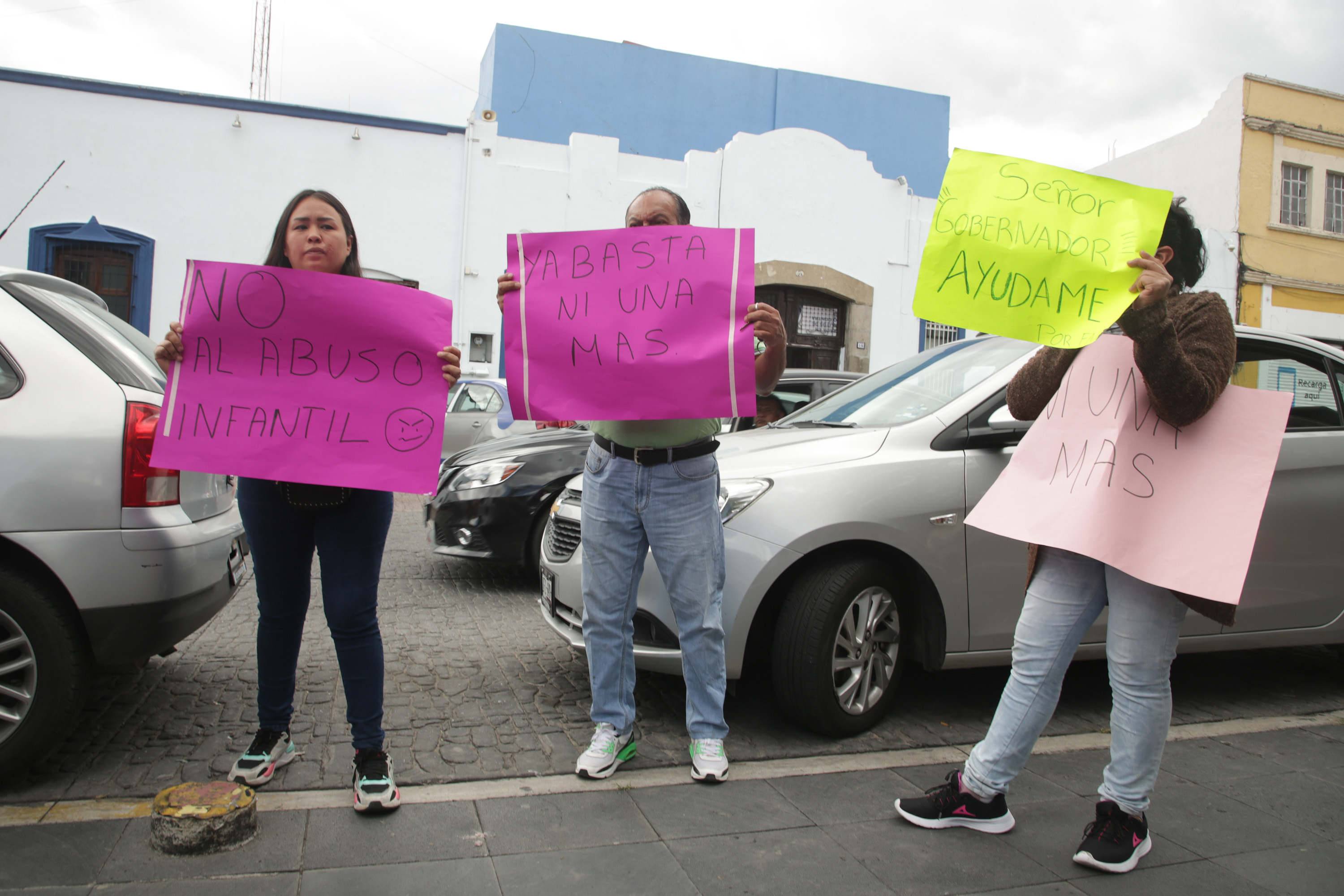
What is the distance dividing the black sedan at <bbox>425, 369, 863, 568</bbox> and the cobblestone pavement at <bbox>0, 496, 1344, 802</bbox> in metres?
0.63

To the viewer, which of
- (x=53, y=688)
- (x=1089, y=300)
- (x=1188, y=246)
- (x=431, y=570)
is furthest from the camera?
(x=431, y=570)

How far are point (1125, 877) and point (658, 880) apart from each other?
129 centimetres

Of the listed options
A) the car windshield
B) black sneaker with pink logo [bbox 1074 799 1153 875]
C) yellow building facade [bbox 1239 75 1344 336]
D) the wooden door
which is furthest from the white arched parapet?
black sneaker with pink logo [bbox 1074 799 1153 875]

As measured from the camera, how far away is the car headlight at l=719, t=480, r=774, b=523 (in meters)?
3.29

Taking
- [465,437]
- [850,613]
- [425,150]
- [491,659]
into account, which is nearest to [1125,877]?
[850,613]

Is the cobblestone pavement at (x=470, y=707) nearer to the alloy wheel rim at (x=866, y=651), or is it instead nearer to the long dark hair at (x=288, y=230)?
the alloy wheel rim at (x=866, y=651)

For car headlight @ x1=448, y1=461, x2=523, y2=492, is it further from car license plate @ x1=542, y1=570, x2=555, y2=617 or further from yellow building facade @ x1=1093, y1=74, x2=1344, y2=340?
yellow building facade @ x1=1093, y1=74, x2=1344, y2=340

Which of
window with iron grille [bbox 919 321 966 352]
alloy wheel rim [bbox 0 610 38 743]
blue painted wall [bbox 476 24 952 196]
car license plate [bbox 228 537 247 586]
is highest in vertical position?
blue painted wall [bbox 476 24 952 196]

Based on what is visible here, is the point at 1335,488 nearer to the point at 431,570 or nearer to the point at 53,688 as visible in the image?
the point at 53,688

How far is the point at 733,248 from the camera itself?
2.81 meters

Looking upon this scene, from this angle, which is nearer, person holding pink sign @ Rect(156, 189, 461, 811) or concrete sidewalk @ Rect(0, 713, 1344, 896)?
concrete sidewalk @ Rect(0, 713, 1344, 896)

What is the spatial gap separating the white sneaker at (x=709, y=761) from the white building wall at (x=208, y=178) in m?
12.9

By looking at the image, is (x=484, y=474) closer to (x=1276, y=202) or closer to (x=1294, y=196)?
(x=1276, y=202)

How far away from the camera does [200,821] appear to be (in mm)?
2398
